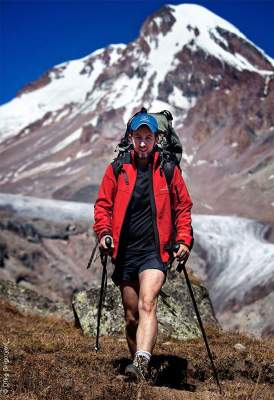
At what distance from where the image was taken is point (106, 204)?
6.84 meters

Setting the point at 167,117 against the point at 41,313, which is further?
the point at 41,313

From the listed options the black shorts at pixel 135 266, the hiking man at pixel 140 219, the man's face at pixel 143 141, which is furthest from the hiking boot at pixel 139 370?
the man's face at pixel 143 141

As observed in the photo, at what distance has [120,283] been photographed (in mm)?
6930

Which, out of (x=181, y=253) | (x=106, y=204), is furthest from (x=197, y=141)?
(x=181, y=253)

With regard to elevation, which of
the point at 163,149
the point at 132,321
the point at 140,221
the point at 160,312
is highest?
the point at 163,149

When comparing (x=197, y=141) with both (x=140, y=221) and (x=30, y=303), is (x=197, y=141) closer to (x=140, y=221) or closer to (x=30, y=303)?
(x=30, y=303)

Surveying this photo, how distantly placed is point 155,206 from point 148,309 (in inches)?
41.0

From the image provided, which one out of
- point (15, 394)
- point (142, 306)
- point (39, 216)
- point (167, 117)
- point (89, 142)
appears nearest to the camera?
point (15, 394)

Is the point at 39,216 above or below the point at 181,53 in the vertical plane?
below

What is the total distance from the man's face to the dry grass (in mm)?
2199

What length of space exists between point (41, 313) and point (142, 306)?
9178 mm

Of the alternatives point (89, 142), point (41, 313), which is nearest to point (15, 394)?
point (41, 313)

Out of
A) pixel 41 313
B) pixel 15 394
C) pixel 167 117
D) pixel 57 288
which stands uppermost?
pixel 57 288

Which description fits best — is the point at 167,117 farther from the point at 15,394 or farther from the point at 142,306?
the point at 15,394
